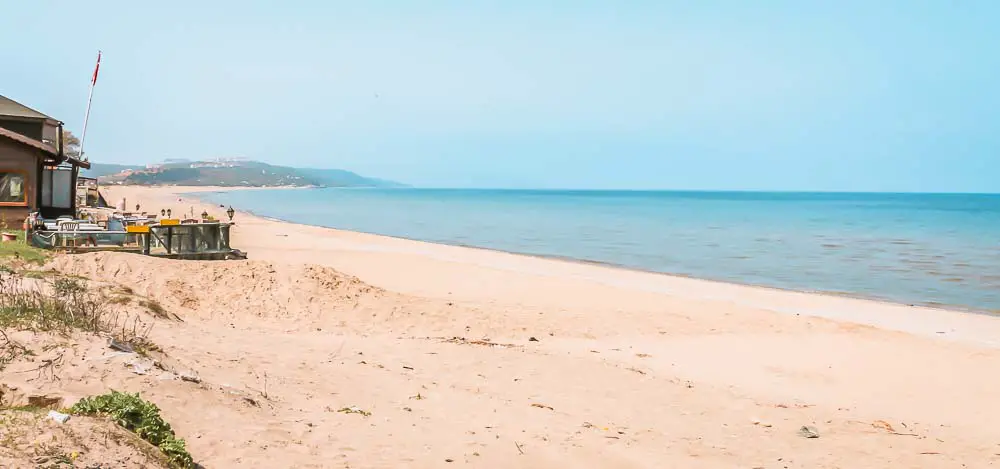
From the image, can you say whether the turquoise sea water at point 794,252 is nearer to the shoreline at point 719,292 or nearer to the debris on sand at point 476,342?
the shoreline at point 719,292

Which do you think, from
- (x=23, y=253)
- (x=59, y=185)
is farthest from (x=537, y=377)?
(x=59, y=185)

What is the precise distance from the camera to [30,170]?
69.4ft

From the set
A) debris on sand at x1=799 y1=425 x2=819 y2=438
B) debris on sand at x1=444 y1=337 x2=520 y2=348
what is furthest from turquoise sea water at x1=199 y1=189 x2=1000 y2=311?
debris on sand at x1=799 y1=425 x2=819 y2=438

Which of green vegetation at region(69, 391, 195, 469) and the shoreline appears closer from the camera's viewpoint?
green vegetation at region(69, 391, 195, 469)

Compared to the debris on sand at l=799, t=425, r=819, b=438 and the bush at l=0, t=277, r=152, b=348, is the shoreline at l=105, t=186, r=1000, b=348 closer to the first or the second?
the debris on sand at l=799, t=425, r=819, b=438

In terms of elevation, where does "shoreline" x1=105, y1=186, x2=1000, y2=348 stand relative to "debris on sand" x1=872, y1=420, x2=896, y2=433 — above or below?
below

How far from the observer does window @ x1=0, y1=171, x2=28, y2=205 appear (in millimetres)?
Result: 20953

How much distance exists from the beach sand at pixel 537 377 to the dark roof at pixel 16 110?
13.9 metres

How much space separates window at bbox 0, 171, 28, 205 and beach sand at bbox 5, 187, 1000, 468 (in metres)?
8.51

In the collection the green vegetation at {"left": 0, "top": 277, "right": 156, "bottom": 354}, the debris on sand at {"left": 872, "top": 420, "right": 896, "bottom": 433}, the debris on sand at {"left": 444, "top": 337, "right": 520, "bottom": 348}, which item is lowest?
the debris on sand at {"left": 872, "top": 420, "right": 896, "bottom": 433}

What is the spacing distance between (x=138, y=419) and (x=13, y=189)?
19.4 meters

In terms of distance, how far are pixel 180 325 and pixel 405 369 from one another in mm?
2999

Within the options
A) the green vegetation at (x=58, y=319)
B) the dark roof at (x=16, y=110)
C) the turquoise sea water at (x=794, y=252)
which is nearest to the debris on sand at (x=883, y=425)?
the green vegetation at (x=58, y=319)

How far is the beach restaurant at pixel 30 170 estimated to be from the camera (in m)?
20.9
